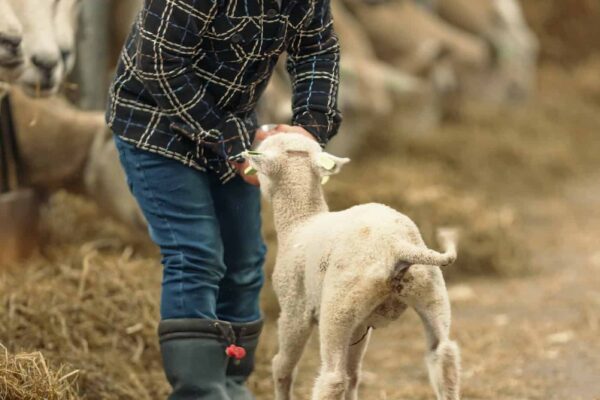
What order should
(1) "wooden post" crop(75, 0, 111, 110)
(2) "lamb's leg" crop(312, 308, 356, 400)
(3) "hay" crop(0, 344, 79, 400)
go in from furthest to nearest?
(1) "wooden post" crop(75, 0, 111, 110)
(3) "hay" crop(0, 344, 79, 400)
(2) "lamb's leg" crop(312, 308, 356, 400)

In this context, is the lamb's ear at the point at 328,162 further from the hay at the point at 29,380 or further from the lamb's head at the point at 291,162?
the hay at the point at 29,380

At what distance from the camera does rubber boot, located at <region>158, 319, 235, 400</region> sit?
3434 mm

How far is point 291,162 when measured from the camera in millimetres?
3328

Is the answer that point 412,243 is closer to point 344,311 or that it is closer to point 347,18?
A: point 344,311

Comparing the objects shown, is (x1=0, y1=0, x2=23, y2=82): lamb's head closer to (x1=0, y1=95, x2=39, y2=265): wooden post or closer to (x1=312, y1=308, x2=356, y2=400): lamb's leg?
(x1=0, y1=95, x2=39, y2=265): wooden post

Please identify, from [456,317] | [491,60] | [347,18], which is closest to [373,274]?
[456,317]

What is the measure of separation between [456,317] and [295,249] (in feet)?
6.80

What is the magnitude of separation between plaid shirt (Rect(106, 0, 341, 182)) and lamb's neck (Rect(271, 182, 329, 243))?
0.15 m

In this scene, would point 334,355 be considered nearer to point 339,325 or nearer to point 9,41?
point 339,325

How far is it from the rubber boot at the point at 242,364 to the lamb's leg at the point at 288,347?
0.25 m

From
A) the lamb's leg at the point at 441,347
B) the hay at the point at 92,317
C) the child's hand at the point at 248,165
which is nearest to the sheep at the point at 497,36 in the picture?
the hay at the point at 92,317

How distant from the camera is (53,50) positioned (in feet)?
14.7

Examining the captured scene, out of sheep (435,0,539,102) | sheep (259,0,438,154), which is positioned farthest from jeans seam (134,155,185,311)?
sheep (435,0,539,102)

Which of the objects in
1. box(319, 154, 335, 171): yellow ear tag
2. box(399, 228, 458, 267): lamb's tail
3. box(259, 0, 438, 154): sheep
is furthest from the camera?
box(259, 0, 438, 154): sheep
